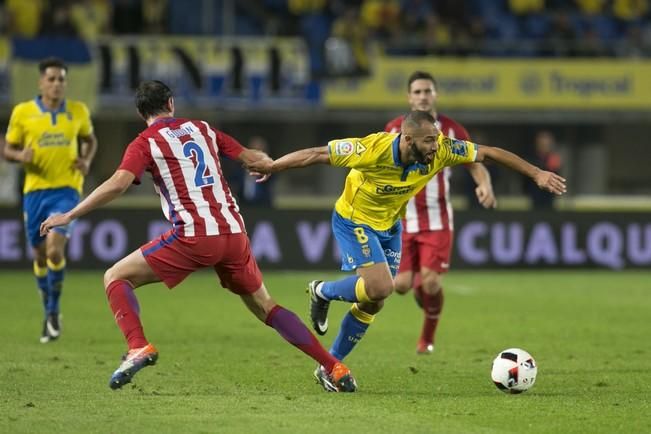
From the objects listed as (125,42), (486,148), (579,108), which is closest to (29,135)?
(486,148)

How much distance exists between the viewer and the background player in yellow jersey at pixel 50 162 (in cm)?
1147

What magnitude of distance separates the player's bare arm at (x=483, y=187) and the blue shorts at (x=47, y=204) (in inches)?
142

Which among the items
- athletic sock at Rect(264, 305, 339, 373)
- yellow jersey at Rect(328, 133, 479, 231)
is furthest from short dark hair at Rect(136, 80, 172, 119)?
athletic sock at Rect(264, 305, 339, 373)

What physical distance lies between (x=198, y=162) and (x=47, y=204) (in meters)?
3.87

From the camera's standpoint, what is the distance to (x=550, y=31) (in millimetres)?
26438

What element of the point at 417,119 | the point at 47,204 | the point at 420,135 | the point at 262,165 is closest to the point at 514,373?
the point at 420,135

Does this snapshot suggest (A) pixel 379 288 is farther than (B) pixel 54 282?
No

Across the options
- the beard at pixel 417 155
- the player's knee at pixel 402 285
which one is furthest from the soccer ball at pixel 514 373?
the player's knee at pixel 402 285

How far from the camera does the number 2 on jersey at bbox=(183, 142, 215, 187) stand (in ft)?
26.2

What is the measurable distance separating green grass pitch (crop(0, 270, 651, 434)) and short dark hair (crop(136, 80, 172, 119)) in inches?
69.8

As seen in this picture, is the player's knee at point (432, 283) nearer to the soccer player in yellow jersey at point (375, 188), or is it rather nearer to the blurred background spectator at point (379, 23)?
the soccer player in yellow jersey at point (375, 188)

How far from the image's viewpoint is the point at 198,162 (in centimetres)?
801

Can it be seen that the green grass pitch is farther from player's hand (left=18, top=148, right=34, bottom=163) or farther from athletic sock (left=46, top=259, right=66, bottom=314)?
player's hand (left=18, top=148, right=34, bottom=163)

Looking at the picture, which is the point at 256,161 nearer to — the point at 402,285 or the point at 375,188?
the point at 375,188
